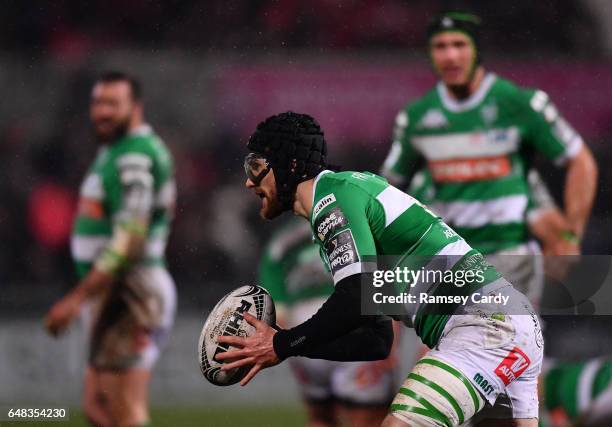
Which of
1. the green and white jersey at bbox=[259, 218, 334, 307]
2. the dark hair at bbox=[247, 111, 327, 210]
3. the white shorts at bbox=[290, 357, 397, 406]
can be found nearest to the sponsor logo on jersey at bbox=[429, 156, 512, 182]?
the green and white jersey at bbox=[259, 218, 334, 307]

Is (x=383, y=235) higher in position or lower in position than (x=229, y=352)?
higher

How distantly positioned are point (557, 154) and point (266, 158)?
2976mm

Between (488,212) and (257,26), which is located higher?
(257,26)

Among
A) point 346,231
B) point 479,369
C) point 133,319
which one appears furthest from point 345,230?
point 133,319

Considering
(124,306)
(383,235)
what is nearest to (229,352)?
(383,235)

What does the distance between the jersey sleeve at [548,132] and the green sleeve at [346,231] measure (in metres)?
2.95

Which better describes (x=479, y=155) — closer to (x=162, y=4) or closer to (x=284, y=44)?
(x=284, y=44)

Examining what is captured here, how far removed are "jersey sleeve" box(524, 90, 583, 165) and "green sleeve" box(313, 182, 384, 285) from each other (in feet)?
9.68

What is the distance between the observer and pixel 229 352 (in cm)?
405

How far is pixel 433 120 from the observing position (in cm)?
693

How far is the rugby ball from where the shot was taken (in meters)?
4.16

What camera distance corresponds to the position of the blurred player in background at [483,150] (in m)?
6.77

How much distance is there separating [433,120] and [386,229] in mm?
2902

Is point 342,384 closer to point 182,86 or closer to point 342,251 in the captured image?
point 342,251
